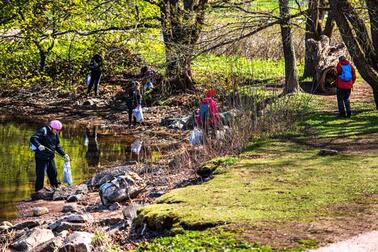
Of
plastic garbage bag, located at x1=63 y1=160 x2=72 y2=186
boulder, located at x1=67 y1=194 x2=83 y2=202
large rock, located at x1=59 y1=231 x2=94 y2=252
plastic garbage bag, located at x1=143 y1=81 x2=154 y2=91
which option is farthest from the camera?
plastic garbage bag, located at x1=143 y1=81 x2=154 y2=91

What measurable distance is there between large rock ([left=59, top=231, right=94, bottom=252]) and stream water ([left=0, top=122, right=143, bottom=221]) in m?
4.63

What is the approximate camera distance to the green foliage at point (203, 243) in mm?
9173

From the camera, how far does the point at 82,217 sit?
1305cm

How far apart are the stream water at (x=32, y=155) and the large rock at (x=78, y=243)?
15.2 ft

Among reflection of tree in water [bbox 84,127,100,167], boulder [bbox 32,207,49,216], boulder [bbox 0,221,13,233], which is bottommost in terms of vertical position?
boulder [bbox 32,207,49,216]

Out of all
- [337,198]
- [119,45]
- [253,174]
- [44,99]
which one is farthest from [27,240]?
[44,99]

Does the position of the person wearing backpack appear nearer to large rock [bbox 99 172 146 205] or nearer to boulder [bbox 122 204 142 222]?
large rock [bbox 99 172 146 205]

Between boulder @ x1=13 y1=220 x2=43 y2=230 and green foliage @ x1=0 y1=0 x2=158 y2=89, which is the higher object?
green foliage @ x1=0 y1=0 x2=158 y2=89

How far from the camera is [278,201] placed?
36.5 feet

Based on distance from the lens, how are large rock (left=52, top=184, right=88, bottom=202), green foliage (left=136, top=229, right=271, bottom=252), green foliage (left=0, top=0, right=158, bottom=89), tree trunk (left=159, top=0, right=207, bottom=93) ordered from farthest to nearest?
green foliage (left=0, top=0, right=158, bottom=89) < tree trunk (left=159, top=0, right=207, bottom=93) < large rock (left=52, top=184, right=88, bottom=202) < green foliage (left=136, top=229, right=271, bottom=252)

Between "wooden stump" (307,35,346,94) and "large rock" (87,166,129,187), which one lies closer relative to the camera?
"large rock" (87,166,129,187)

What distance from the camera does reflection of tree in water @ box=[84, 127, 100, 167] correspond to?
20984 mm

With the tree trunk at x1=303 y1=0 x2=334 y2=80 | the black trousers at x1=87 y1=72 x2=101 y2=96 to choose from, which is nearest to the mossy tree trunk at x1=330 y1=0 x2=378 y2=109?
the tree trunk at x1=303 y1=0 x2=334 y2=80

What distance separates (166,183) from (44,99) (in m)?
16.5
